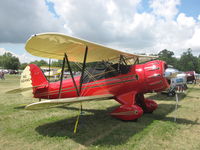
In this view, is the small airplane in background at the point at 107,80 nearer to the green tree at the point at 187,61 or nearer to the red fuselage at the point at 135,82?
the red fuselage at the point at 135,82

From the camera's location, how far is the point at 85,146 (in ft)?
11.4

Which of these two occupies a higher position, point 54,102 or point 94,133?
point 54,102

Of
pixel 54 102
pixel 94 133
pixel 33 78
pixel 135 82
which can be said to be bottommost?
pixel 94 133

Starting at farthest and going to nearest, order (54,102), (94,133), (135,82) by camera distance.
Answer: (135,82)
(94,133)
(54,102)

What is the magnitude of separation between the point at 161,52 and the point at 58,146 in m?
107

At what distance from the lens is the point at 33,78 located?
21.8ft

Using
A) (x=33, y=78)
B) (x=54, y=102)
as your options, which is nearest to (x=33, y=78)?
(x=33, y=78)

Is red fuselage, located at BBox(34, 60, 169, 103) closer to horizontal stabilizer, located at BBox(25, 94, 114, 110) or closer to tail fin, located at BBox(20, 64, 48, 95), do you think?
horizontal stabilizer, located at BBox(25, 94, 114, 110)

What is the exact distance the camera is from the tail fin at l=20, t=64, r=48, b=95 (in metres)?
6.57

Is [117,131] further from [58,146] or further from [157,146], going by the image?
[58,146]

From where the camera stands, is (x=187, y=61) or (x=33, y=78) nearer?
(x=33, y=78)

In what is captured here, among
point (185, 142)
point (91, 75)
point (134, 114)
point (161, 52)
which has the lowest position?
point (185, 142)

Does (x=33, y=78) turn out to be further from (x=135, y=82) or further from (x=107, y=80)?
(x=135, y=82)

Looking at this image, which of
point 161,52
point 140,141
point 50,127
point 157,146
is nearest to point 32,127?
point 50,127
